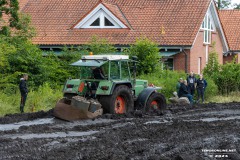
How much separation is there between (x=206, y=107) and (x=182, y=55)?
12.9m

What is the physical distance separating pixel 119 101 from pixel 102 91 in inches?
42.1

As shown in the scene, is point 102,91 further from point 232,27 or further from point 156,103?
point 232,27

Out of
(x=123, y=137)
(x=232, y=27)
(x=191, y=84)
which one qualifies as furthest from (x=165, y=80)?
(x=232, y=27)

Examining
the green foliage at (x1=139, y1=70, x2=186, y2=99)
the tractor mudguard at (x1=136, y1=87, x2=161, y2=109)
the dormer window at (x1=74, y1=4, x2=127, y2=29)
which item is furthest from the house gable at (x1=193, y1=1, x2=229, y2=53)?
the tractor mudguard at (x1=136, y1=87, x2=161, y2=109)

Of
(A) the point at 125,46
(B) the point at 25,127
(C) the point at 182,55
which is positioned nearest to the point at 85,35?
(A) the point at 125,46

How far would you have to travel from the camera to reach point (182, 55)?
37781mm

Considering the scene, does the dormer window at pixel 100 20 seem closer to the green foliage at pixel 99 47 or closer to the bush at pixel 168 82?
the green foliage at pixel 99 47

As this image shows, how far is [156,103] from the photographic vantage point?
22.6m

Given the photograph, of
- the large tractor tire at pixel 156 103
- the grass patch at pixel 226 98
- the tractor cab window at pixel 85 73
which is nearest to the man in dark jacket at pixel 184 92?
the grass patch at pixel 226 98

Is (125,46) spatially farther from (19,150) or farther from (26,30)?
(19,150)

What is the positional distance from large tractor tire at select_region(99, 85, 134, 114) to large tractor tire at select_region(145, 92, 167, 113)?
88cm

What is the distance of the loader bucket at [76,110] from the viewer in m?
19.2

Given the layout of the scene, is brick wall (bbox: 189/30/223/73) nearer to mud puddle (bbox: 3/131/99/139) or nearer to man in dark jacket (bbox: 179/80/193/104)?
man in dark jacket (bbox: 179/80/193/104)

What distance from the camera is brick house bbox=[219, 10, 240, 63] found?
4888 centimetres
